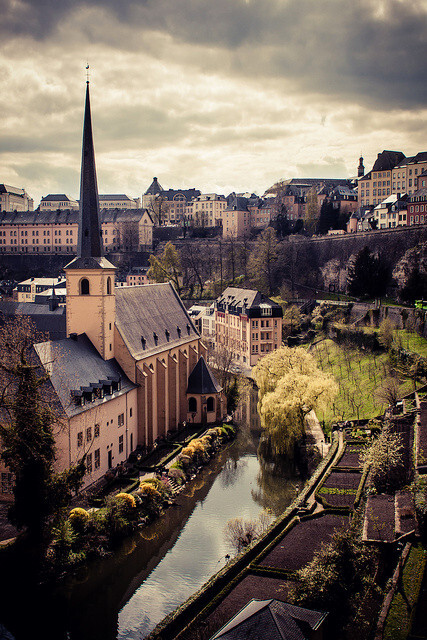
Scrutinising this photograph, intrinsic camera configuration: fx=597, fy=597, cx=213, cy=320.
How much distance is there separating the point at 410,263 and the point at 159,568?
2507 inches

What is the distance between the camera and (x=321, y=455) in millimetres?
41219

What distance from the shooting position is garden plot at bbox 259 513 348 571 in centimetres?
2477

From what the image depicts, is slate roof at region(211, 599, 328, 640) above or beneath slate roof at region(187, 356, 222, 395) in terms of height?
beneath

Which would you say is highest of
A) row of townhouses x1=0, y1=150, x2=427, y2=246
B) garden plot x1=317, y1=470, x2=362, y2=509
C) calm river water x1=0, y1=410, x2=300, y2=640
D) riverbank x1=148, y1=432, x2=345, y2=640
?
row of townhouses x1=0, y1=150, x2=427, y2=246

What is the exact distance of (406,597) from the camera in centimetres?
1998

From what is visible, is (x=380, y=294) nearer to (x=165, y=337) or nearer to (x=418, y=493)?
(x=165, y=337)

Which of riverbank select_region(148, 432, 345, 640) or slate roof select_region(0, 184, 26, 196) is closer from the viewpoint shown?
riverbank select_region(148, 432, 345, 640)

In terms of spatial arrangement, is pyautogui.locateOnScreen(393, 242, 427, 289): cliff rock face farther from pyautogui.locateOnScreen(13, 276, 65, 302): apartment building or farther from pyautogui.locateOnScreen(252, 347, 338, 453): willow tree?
pyautogui.locateOnScreen(13, 276, 65, 302): apartment building

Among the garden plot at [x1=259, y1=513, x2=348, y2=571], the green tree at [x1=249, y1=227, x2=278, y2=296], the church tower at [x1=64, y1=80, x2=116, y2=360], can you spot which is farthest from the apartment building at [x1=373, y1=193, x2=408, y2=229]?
the garden plot at [x1=259, y1=513, x2=348, y2=571]

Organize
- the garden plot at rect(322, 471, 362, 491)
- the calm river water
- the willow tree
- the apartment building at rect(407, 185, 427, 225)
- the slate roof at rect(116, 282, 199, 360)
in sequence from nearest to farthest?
the calm river water, the garden plot at rect(322, 471, 362, 491), the willow tree, the slate roof at rect(116, 282, 199, 360), the apartment building at rect(407, 185, 427, 225)

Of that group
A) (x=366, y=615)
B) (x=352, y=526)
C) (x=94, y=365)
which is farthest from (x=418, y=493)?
(x=94, y=365)

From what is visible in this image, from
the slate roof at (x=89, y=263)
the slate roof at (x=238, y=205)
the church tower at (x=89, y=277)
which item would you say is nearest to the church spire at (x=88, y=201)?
the church tower at (x=89, y=277)

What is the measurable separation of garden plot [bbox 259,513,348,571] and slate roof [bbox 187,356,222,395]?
77.9 feet

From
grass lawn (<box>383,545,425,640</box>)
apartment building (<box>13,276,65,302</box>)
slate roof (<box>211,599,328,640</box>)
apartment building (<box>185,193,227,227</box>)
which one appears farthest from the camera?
apartment building (<box>185,193,227,227</box>)
